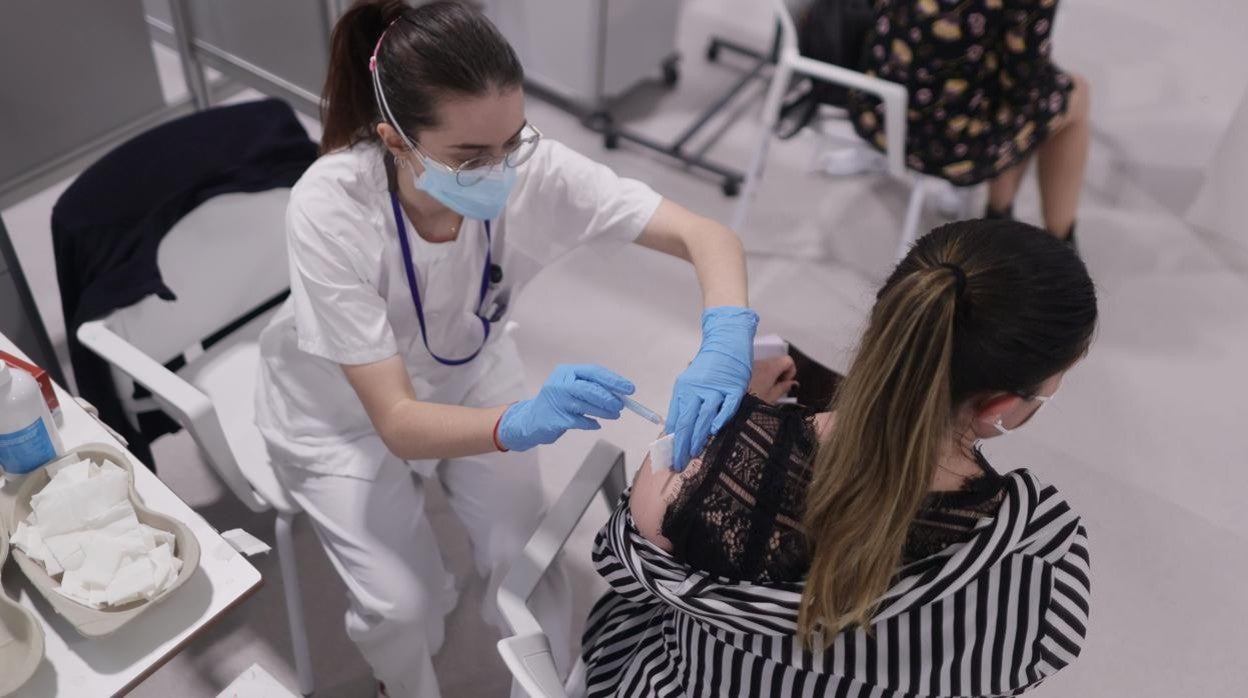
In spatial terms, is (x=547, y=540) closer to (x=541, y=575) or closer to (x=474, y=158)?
(x=541, y=575)

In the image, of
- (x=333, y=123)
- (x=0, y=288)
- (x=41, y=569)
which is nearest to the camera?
(x=41, y=569)

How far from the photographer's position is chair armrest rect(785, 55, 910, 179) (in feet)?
7.20

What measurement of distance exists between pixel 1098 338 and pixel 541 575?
185 centimetres

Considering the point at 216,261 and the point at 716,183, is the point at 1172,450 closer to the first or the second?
the point at 716,183

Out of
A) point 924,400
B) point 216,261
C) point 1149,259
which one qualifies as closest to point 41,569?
point 216,261

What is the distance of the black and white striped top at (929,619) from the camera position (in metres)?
1.01

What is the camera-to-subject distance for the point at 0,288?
1.67 metres

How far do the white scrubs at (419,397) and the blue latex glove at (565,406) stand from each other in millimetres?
256

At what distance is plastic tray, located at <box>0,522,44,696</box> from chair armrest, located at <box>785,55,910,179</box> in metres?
1.83

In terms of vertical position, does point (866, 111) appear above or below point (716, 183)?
above

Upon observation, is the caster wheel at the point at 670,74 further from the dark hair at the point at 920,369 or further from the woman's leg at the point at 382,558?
the dark hair at the point at 920,369

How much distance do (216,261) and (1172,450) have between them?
2.02m

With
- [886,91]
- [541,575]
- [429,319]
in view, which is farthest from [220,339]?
[886,91]

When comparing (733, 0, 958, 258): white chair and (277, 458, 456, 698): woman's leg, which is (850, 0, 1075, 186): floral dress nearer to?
(733, 0, 958, 258): white chair
